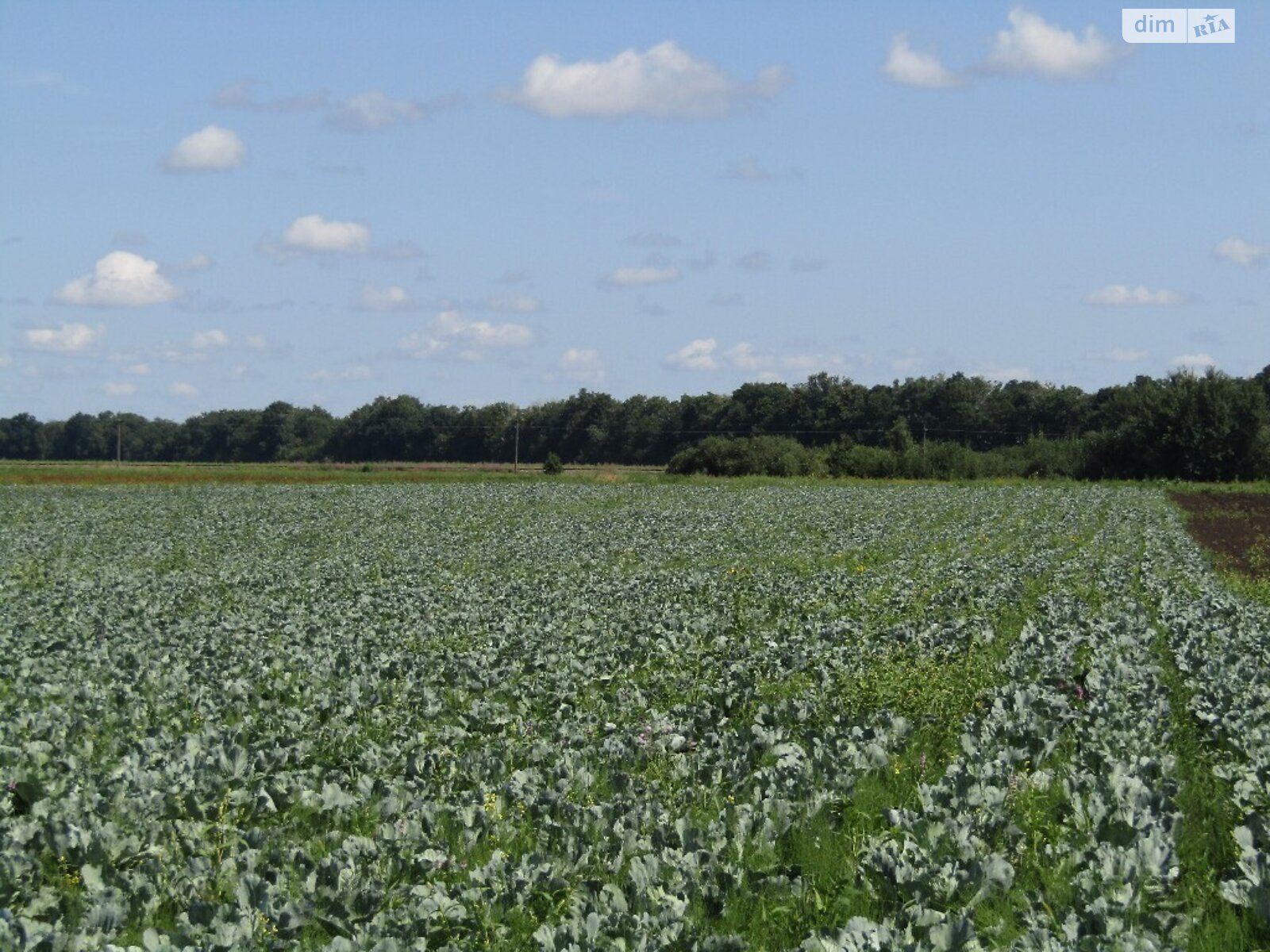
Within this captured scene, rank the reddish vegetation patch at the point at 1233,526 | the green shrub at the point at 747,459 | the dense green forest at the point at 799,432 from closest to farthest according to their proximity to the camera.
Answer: the reddish vegetation patch at the point at 1233,526 → the dense green forest at the point at 799,432 → the green shrub at the point at 747,459

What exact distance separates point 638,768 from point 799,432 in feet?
384

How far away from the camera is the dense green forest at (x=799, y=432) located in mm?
69750

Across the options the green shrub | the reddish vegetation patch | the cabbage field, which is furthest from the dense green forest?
the cabbage field

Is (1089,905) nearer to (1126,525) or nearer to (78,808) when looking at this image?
(78,808)

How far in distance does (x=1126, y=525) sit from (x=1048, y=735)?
2796cm

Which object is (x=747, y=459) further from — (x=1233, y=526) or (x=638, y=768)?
(x=638, y=768)

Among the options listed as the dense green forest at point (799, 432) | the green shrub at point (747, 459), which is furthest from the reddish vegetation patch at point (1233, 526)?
the green shrub at point (747, 459)

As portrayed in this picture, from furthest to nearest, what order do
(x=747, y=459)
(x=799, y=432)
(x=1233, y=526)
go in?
(x=799, y=432)
(x=747, y=459)
(x=1233, y=526)

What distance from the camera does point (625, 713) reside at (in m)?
10.1

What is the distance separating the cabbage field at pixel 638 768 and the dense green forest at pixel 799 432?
2144 inches

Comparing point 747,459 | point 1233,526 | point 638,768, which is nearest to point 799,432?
point 747,459

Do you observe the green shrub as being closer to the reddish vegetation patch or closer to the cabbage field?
the reddish vegetation patch

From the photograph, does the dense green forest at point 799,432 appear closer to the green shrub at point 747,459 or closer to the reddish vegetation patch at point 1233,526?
the green shrub at point 747,459

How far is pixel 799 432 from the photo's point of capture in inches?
4894
